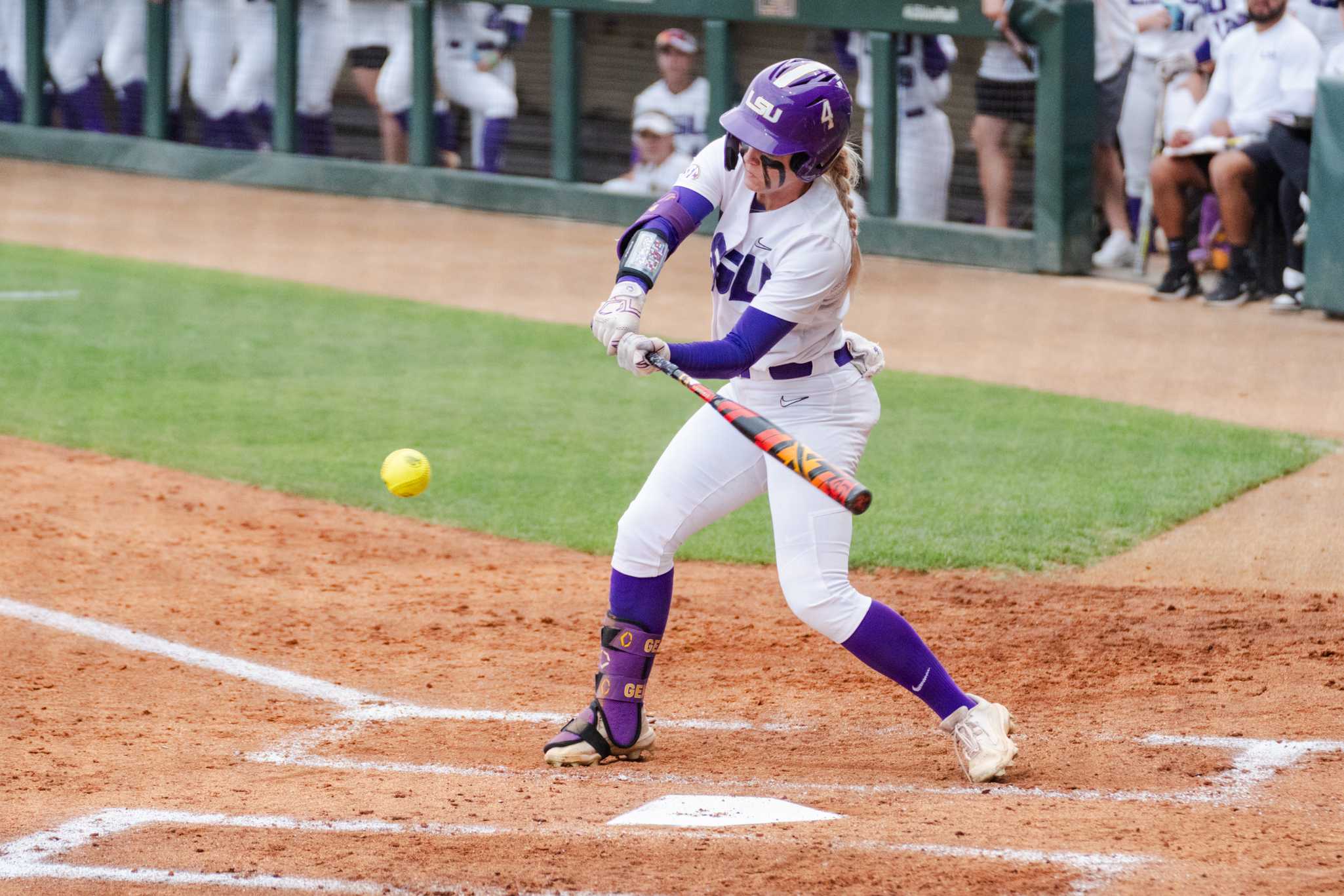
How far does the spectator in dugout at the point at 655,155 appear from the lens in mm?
13234

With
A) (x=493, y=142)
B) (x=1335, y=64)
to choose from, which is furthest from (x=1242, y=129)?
(x=493, y=142)

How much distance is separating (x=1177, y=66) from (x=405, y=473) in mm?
7833

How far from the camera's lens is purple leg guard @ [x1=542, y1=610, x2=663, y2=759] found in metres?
4.36

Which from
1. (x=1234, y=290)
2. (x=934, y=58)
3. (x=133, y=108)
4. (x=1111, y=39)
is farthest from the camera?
(x=133, y=108)

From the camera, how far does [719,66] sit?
12852 millimetres

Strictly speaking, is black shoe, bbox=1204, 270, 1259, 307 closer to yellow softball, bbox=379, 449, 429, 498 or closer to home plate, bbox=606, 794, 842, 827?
yellow softball, bbox=379, 449, 429, 498

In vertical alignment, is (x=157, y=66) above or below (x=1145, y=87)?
below

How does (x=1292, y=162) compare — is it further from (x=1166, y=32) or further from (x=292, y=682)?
(x=292, y=682)

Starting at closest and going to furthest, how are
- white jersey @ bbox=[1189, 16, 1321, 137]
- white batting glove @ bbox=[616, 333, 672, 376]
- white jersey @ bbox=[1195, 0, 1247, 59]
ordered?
white batting glove @ bbox=[616, 333, 672, 376]
white jersey @ bbox=[1189, 16, 1321, 137]
white jersey @ bbox=[1195, 0, 1247, 59]

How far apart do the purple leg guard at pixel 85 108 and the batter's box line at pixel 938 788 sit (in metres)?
13.3

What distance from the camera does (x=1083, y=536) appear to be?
6.46 metres

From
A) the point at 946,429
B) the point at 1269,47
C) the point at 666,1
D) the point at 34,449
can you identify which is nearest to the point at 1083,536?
the point at 946,429

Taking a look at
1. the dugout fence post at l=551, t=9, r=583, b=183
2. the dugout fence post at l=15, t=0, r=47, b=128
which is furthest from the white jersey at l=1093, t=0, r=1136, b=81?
the dugout fence post at l=15, t=0, r=47, b=128

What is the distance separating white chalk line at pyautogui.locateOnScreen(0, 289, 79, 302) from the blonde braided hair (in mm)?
7691
